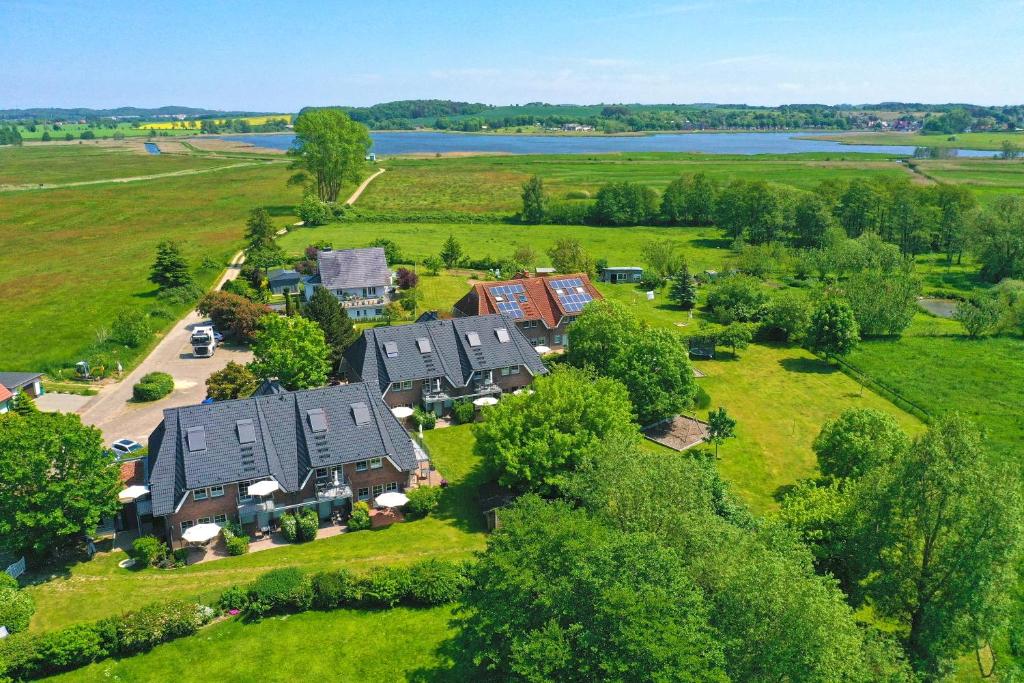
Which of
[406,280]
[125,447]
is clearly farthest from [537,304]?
[125,447]

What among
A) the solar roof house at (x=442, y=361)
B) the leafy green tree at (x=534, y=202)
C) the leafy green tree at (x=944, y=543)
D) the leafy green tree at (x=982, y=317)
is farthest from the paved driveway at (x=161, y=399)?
the leafy green tree at (x=982, y=317)

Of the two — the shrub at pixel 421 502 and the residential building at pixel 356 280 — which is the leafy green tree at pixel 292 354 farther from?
the residential building at pixel 356 280

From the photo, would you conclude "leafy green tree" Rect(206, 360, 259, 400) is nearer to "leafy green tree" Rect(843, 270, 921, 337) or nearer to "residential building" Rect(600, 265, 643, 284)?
"residential building" Rect(600, 265, 643, 284)

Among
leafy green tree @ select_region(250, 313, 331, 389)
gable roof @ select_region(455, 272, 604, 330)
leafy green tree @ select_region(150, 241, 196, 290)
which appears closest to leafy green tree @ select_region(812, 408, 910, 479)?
gable roof @ select_region(455, 272, 604, 330)

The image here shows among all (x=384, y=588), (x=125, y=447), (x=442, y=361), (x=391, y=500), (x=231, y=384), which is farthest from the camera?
(x=442, y=361)

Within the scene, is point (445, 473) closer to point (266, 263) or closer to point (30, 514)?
point (30, 514)

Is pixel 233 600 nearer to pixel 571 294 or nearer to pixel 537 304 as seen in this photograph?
pixel 537 304
